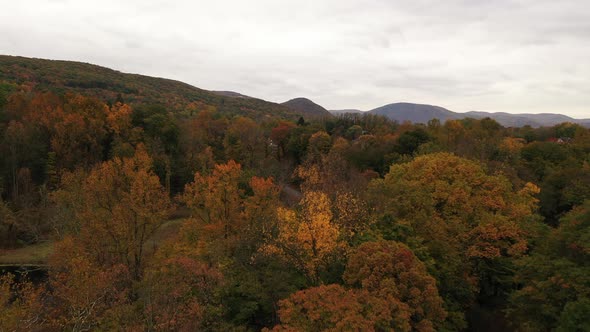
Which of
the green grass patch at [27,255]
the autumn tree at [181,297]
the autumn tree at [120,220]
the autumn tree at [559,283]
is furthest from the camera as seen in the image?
the green grass patch at [27,255]

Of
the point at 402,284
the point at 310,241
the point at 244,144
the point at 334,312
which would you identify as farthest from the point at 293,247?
the point at 244,144

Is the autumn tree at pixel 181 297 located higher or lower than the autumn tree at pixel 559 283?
lower

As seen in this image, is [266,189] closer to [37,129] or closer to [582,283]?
[582,283]

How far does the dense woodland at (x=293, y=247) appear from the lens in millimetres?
16938

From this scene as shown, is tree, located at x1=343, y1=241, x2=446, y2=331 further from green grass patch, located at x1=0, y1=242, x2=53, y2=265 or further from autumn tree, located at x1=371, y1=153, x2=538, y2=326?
green grass patch, located at x1=0, y1=242, x2=53, y2=265

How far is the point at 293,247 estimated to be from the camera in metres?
23.0

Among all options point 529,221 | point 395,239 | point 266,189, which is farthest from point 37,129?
point 529,221

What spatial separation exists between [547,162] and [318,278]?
42.3 m

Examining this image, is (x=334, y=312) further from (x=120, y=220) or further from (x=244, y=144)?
(x=244, y=144)

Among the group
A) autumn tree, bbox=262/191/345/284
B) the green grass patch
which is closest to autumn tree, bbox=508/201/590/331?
autumn tree, bbox=262/191/345/284

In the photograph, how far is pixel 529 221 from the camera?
26.2 meters

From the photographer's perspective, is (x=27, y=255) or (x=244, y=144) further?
(x=244, y=144)

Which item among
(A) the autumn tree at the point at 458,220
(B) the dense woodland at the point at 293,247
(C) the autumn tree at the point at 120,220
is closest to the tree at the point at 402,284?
(B) the dense woodland at the point at 293,247

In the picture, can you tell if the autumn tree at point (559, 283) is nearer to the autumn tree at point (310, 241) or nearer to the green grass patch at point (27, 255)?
the autumn tree at point (310, 241)
